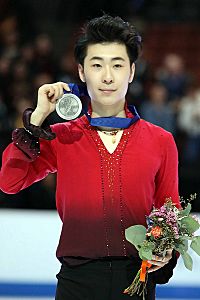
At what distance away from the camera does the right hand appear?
276 centimetres

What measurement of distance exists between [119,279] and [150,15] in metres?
7.99

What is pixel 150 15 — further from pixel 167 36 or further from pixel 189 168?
pixel 189 168

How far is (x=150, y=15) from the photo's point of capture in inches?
405

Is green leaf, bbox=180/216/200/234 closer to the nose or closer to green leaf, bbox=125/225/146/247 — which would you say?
green leaf, bbox=125/225/146/247

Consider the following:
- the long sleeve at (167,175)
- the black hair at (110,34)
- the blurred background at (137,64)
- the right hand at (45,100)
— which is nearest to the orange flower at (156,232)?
the long sleeve at (167,175)

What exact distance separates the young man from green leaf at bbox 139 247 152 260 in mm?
52

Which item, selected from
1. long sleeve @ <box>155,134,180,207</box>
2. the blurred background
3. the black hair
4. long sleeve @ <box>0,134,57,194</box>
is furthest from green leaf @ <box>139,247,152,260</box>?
the blurred background

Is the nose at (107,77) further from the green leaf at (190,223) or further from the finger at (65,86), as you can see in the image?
Result: the green leaf at (190,223)

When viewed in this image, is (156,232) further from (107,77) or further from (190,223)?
(107,77)

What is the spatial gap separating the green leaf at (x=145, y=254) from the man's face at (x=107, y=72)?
0.60 meters

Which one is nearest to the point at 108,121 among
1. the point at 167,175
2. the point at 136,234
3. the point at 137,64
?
the point at 167,175

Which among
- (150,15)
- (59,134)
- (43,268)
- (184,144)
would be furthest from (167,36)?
(59,134)

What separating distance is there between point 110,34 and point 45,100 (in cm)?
36

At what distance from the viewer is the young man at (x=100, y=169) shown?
8.84 ft
